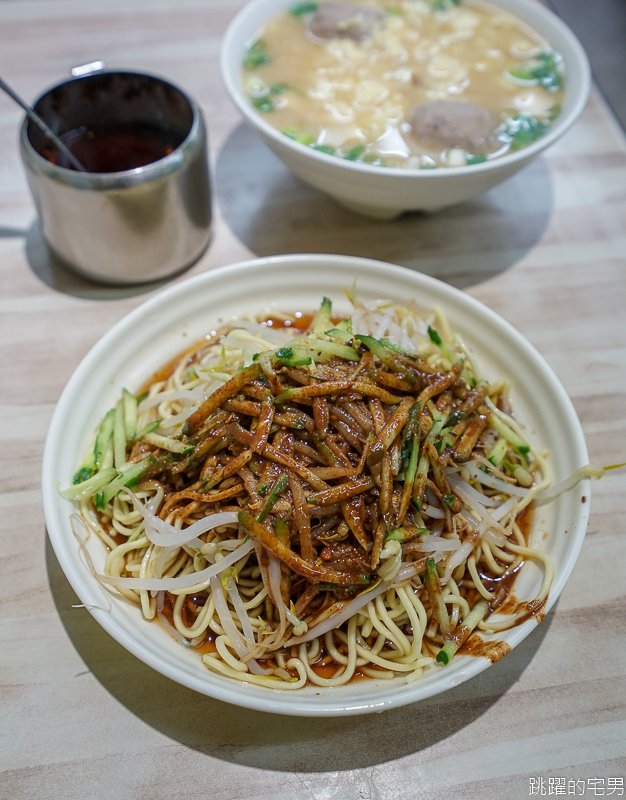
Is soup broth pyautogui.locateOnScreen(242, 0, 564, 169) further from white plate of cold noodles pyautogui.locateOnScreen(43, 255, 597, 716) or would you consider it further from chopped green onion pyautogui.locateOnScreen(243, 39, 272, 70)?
white plate of cold noodles pyautogui.locateOnScreen(43, 255, 597, 716)

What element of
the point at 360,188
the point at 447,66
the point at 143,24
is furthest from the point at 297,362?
the point at 143,24

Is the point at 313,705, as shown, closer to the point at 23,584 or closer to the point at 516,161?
the point at 23,584

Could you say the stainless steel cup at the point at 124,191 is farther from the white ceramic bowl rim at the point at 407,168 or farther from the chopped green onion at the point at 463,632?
the chopped green onion at the point at 463,632

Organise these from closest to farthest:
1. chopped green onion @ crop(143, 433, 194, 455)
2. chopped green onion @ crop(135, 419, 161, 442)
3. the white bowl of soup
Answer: chopped green onion @ crop(143, 433, 194, 455), chopped green onion @ crop(135, 419, 161, 442), the white bowl of soup

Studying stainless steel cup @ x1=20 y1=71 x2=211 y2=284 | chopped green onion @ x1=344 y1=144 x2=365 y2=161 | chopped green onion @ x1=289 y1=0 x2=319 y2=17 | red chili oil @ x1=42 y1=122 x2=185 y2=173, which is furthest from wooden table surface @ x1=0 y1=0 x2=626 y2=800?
chopped green onion @ x1=289 y1=0 x2=319 y2=17

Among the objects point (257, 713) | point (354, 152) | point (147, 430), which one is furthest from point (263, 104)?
point (257, 713)
